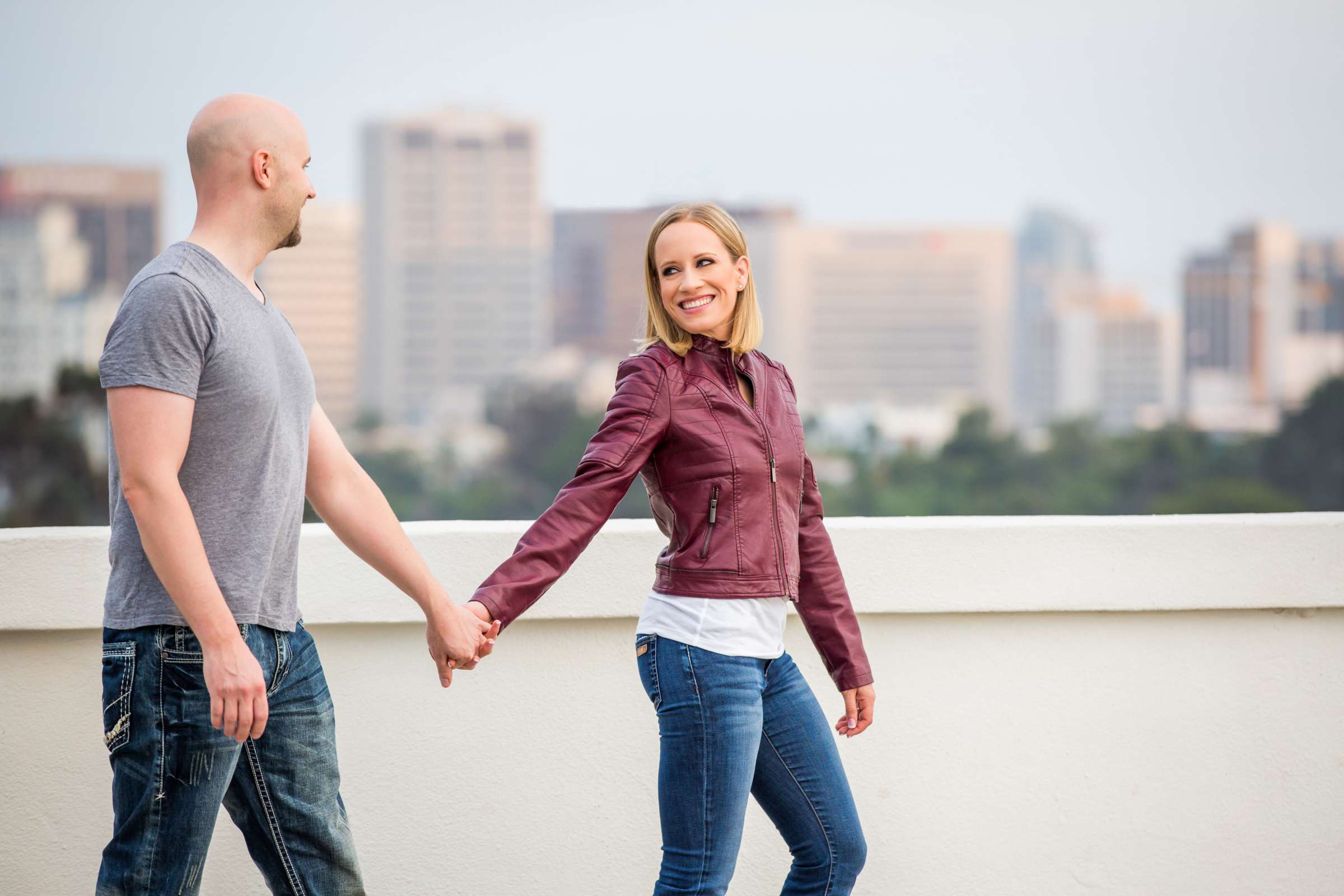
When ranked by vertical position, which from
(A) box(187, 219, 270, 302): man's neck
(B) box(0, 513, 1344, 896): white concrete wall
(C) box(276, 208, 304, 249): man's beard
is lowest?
(B) box(0, 513, 1344, 896): white concrete wall

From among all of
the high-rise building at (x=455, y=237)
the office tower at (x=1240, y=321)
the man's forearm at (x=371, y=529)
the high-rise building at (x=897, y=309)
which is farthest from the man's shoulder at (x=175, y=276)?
the high-rise building at (x=897, y=309)

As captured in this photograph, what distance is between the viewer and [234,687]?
1.54 m

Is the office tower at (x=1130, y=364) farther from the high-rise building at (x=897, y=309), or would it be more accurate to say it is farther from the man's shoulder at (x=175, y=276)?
the man's shoulder at (x=175, y=276)

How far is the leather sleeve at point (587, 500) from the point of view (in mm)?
1796

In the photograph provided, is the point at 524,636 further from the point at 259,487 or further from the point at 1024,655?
the point at 1024,655

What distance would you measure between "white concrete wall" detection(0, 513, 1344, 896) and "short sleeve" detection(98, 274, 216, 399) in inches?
29.6

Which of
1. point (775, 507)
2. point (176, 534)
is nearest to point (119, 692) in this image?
point (176, 534)

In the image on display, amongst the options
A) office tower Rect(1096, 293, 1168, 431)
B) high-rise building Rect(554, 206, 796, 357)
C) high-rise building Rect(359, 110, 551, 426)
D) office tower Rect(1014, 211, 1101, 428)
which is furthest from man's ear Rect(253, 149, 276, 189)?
office tower Rect(1014, 211, 1101, 428)

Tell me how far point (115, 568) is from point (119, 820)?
1.07ft

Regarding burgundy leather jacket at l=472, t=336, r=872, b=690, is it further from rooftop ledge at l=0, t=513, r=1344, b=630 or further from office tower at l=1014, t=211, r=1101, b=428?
office tower at l=1014, t=211, r=1101, b=428

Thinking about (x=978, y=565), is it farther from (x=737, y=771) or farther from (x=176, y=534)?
Answer: (x=176, y=534)

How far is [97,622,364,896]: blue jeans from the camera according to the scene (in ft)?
5.14

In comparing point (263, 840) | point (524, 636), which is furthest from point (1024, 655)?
point (263, 840)

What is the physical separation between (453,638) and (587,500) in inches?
11.7
